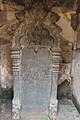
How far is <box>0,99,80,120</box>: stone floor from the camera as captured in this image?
3266 mm

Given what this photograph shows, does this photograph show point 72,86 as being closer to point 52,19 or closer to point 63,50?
point 63,50

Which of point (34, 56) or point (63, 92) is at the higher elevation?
point (34, 56)

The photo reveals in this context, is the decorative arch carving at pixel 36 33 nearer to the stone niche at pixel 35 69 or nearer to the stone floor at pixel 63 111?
the stone niche at pixel 35 69

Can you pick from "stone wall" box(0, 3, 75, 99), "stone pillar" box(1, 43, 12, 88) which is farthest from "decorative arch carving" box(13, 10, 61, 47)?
"stone pillar" box(1, 43, 12, 88)

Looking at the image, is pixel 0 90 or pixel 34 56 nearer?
pixel 34 56

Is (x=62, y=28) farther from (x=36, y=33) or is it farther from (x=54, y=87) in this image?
(x=54, y=87)

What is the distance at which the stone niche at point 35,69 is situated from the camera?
3.09 m

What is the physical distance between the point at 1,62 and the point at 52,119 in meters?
1.00

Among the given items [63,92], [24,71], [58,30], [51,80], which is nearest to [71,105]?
[63,92]

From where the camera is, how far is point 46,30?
3.11m

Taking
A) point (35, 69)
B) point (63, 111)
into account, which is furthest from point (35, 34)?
point (63, 111)

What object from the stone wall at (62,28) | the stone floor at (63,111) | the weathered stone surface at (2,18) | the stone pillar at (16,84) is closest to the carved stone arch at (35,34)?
the stone pillar at (16,84)

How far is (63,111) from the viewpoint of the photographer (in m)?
3.42

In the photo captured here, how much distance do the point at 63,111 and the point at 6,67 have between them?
0.91 metres
